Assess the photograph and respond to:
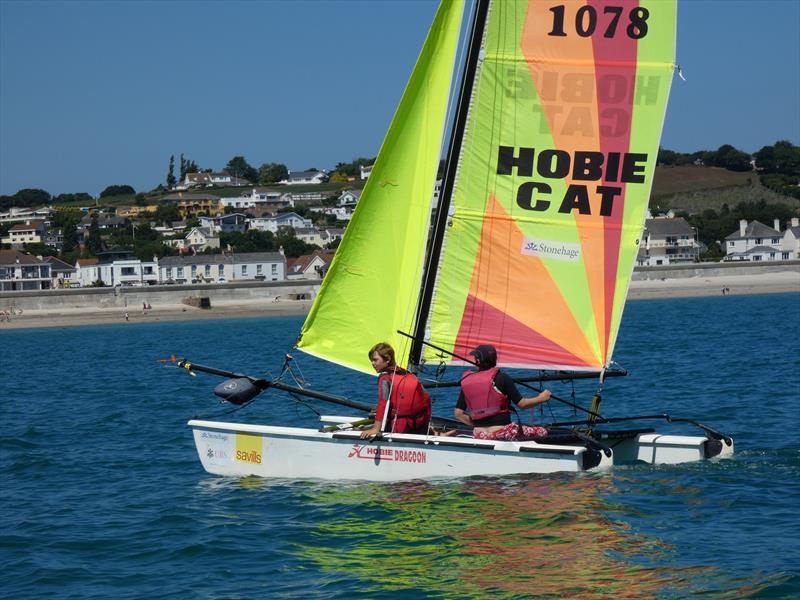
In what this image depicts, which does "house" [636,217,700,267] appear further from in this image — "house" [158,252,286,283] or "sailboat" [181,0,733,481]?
"sailboat" [181,0,733,481]

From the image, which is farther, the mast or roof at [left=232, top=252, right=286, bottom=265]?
roof at [left=232, top=252, right=286, bottom=265]

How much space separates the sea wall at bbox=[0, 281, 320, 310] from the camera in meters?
70.9

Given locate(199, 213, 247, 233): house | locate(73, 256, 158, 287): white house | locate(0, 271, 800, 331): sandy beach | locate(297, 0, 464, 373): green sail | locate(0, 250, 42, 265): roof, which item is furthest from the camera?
locate(199, 213, 247, 233): house

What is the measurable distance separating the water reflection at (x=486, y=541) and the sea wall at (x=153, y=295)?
2492 inches

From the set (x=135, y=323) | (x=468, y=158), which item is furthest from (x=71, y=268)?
(x=468, y=158)

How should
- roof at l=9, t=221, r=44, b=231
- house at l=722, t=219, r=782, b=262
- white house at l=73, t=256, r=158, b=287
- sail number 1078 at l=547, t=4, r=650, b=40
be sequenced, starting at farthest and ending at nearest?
1. roof at l=9, t=221, r=44, b=231
2. house at l=722, t=219, r=782, b=262
3. white house at l=73, t=256, r=158, b=287
4. sail number 1078 at l=547, t=4, r=650, b=40

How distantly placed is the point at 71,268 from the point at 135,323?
3322cm

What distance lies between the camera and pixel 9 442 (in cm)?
1633

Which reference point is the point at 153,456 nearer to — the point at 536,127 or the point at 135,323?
the point at 536,127

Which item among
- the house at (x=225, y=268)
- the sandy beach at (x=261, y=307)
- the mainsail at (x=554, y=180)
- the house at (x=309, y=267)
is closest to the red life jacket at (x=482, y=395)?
the mainsail at (x=554, y=180)

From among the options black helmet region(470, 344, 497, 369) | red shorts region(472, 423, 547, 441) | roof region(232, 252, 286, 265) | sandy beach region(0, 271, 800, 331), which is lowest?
sandy beach region(0, 271, 800, 331)

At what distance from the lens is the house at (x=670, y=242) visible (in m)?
103

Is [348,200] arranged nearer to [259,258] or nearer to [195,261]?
[259,258]

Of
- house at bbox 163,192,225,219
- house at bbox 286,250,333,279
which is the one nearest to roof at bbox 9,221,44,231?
house at bbox 163,192,225,219
